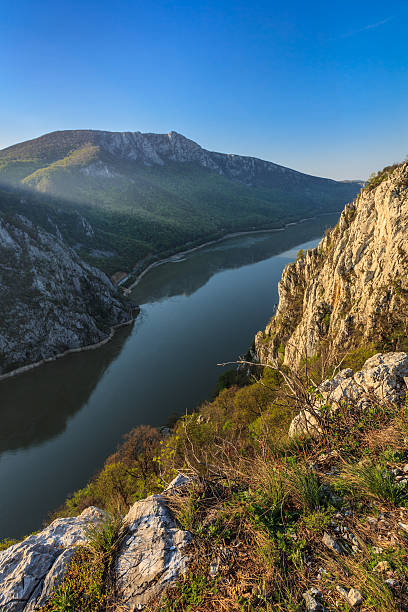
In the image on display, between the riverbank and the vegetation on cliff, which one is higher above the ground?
the vegetation on cliff

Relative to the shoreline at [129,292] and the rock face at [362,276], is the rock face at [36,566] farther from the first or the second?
the shoreline at [129,292]

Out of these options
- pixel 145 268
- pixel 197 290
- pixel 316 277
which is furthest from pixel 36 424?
pixel 145 268

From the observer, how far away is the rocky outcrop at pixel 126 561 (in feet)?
10.1

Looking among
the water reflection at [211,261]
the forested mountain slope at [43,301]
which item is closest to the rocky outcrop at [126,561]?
the forested mountain slope at [43,301]

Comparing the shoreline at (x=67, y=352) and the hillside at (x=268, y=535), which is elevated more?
the hillside at (x=268, y=535)

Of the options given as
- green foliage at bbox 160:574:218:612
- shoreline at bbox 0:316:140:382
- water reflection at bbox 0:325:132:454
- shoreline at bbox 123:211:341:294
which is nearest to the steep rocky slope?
green foliage at bbox 160:574:218:612

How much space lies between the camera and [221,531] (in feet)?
10.6

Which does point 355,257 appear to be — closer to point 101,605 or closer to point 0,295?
point 101,605

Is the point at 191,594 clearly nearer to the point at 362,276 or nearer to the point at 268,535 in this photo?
the point at 268,535

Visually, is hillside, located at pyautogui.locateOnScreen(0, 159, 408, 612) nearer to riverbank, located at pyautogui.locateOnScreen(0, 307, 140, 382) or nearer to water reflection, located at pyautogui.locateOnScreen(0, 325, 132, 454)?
water reflection, located at pyautogui.locateOnScreen(0, 325, 132, 454)

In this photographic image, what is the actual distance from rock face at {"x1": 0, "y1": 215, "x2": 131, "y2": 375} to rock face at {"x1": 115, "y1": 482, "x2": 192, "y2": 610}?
41.8 m

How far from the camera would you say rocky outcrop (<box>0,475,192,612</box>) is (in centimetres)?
307

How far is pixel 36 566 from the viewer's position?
409cm

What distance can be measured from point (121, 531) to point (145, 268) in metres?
80.8
